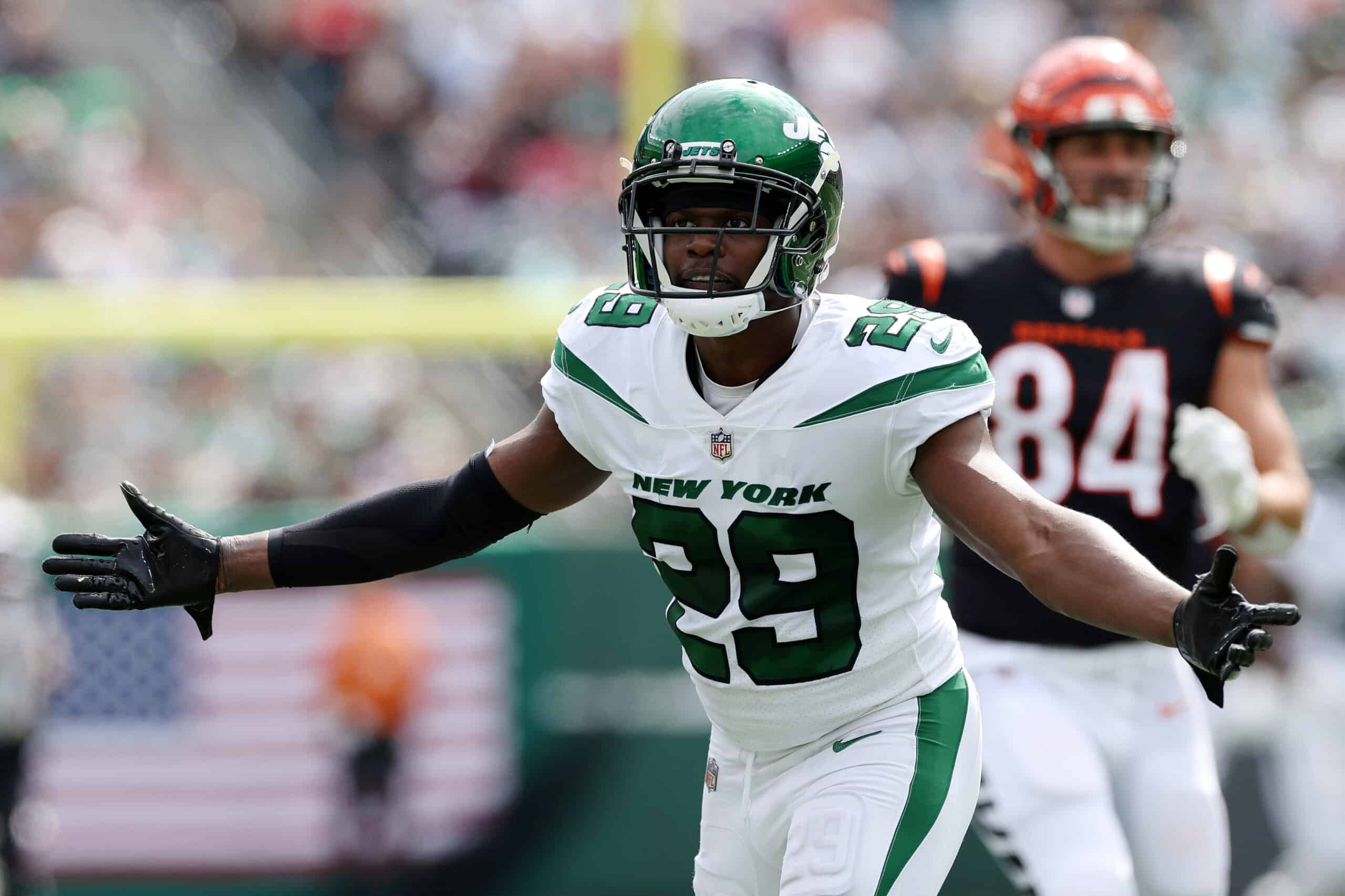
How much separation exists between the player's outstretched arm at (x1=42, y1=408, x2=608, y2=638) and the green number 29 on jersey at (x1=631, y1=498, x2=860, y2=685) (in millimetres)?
235

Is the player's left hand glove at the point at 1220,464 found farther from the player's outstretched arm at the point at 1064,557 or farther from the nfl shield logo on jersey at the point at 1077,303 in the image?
the player's outstretched arm at the point at 1064,557

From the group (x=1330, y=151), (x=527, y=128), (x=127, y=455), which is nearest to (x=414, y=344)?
(x=127, y=455)

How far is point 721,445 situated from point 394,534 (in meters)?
0.64

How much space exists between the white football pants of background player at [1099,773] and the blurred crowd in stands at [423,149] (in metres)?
4.04

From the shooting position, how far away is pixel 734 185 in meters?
2.81

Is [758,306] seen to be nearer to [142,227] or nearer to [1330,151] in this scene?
[142,227]

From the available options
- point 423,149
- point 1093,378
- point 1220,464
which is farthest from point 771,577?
point 423,149

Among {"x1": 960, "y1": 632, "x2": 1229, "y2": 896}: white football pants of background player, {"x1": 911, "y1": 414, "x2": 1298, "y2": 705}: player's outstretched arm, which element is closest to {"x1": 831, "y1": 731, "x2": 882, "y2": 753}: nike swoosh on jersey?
{"x1": 911, "y1": 414, "x2": 1298, "y2": 705}: player's outstretched arm

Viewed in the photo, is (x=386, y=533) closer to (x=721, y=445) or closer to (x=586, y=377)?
(x=586, y=377)

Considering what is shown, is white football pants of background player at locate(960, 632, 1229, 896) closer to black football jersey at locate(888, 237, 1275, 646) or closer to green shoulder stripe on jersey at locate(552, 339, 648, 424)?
black football jersey at locate(888, 237, 1275, 646)

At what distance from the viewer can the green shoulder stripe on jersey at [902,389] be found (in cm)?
278

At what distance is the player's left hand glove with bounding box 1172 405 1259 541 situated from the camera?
12.0 ft

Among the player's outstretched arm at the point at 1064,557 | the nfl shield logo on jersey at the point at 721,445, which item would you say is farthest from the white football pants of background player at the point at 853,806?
the nfl shield logo on jersey at the point at 721,445

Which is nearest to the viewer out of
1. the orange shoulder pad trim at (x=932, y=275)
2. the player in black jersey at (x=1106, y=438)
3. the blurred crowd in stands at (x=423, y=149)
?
the player in black jersey at (x=1106, y=438)
